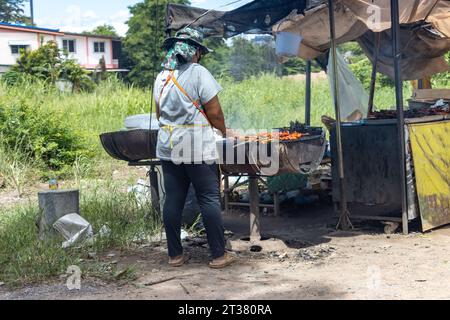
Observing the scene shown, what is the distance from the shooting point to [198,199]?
19.0 feet

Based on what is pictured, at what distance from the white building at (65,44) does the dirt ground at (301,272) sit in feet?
108

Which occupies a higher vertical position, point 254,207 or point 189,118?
point 189,118

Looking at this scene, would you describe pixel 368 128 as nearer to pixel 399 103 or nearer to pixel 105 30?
pixel 399 103

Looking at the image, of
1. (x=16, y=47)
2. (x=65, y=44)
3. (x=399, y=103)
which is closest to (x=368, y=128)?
(x=399, y=103)

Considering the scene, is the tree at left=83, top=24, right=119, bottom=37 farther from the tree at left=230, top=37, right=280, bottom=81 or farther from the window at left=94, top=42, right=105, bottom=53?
the tree at left=230, top=37, right=280, bottom=81

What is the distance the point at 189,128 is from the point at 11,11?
184ft

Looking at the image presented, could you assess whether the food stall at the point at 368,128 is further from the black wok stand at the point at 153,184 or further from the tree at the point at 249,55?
the tree at the point at 249,55

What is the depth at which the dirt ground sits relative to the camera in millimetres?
5004

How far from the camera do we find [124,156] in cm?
721

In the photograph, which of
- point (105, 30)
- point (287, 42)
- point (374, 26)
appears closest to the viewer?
point (374, 26)

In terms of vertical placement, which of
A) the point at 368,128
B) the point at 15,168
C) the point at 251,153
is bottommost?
the point at 15,168

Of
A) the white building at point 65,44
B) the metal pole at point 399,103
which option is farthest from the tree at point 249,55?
the white building at point 65,44

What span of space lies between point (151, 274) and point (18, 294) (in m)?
1.15

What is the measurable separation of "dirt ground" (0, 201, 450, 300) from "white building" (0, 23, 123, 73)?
108 feet
